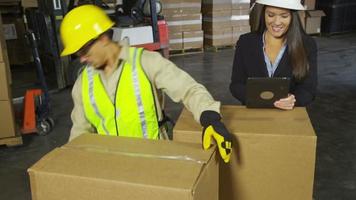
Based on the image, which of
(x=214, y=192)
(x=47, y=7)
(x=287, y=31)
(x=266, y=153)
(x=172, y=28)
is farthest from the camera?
(x=172, y=28)

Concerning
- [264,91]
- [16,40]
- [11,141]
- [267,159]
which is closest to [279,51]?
[264,91]

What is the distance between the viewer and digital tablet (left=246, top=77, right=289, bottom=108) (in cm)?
139

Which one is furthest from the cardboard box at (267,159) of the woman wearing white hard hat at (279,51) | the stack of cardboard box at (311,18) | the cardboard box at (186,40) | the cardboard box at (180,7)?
the stack of cardboard box at (311,18)

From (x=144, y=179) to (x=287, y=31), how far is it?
3.94ft

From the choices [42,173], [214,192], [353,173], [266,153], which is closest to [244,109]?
[266,153]

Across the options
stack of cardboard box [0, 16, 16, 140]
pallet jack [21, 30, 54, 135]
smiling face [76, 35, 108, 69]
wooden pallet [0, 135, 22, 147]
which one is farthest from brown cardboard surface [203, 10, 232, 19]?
smiling face [76, 35, 108, 69]

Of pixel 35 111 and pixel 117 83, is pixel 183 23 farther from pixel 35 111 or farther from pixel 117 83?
pixel 117 83

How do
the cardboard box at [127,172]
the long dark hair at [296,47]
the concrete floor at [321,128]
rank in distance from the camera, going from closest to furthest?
the cardboard box at [127,172] < the long dark hair at [296,47] < the concrete floor at [321,128]

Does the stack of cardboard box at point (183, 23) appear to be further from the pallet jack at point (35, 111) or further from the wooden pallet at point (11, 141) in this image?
the wooden pallet at point (11, 141)

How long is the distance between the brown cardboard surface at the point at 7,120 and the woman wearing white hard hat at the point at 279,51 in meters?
2.04

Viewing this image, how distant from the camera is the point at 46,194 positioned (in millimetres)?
949

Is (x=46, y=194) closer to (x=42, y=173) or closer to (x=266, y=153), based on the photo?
(x=42, y=173)

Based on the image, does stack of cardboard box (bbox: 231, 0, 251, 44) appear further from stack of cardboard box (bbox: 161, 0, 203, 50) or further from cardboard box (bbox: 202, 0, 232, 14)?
stack of cardboard box (bbox: 161, 0, 203, 50)

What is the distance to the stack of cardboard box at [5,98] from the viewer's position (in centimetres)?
304
